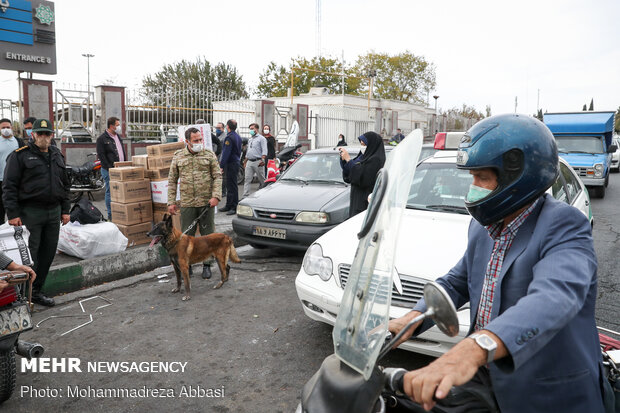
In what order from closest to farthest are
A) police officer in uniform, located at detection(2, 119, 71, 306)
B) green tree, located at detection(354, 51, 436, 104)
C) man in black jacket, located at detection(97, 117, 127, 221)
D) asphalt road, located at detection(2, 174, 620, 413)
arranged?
asphalt road, located at detection(2, 174, 620, 413), police officer in uniform, located at detection(2, 119, 71, 306), man in black jacket, located at detection(97, 117, 127, 221), green tree, located at detection(354, 51, 436, 104)

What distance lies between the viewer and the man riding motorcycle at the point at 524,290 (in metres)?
1.16

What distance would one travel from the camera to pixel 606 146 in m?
14.1

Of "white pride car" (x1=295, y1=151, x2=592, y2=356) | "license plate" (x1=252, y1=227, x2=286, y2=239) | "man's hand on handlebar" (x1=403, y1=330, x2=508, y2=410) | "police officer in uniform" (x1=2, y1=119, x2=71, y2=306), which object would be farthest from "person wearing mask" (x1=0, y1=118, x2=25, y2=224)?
"man's hand on handlebar" (x1=403, y1=330, x2=508, y2=410)

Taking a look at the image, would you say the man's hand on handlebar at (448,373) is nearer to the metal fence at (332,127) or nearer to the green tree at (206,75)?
the metal fence at (332,127)

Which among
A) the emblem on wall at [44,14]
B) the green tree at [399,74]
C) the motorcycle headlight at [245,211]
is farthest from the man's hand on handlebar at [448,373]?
the green tree at [399,74]

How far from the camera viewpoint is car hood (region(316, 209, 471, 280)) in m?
3.34

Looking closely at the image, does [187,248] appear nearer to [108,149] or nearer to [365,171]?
[365,171]

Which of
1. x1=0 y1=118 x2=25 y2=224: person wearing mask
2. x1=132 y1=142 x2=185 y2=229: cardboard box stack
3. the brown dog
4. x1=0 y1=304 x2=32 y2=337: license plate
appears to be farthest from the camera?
x1=132 y1=142 x2=185 y2=229: cardboard box stack

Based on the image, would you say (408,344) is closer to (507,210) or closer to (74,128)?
(507,210)

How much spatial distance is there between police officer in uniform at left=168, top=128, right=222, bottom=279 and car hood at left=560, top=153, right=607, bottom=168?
10663mm

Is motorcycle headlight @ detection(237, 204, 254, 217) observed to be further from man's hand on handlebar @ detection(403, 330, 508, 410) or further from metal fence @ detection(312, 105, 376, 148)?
metal fence @ detection(312, 105, 376, 148)

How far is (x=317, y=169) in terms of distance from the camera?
25.9 ft

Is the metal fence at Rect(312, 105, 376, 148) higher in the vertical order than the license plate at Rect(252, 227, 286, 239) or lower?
higher

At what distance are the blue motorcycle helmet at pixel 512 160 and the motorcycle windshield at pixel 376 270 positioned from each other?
0.97 feet
